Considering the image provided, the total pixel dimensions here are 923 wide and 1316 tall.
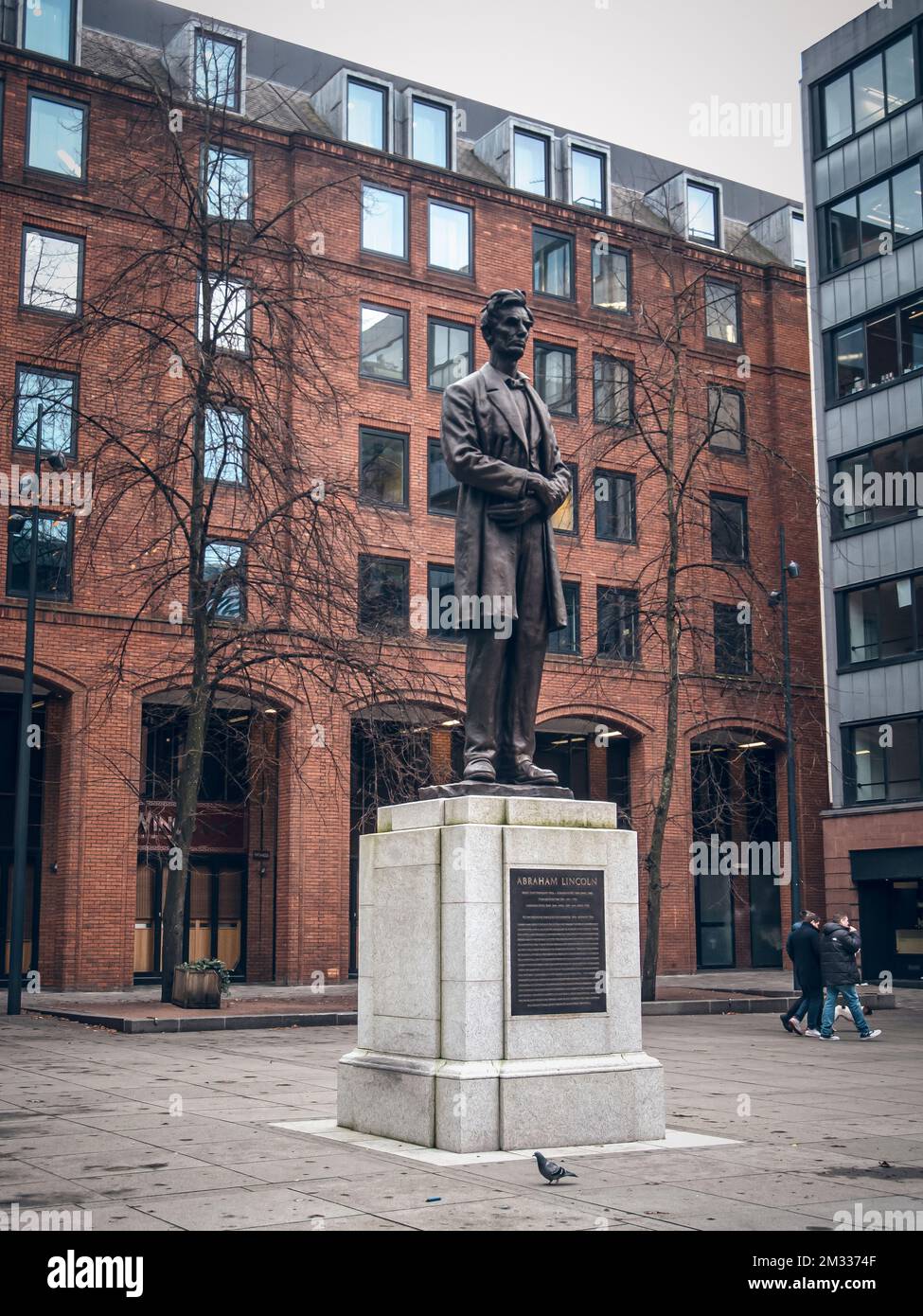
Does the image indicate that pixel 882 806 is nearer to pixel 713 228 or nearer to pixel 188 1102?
pixel 713 228

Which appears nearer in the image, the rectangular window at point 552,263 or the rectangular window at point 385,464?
the rectangular window at point 385,464

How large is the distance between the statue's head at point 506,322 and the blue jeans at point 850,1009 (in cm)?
1291

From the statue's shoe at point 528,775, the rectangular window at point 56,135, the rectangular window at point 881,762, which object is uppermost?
the rectangular window at point 56,135

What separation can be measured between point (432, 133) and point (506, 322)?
33041mm

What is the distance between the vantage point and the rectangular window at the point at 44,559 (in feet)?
102

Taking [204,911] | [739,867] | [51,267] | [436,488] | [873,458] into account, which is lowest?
[204,911]

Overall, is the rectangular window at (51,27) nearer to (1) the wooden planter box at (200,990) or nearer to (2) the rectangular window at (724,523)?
(2) the rectangular window at (724,523)

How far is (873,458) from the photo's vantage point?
128 ft

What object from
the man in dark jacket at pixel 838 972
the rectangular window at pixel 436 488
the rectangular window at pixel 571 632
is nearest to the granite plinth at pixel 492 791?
the man in dark jacket at pixel 838 972

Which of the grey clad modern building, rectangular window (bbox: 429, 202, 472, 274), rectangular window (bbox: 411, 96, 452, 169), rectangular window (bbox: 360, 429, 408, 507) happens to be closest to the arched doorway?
the grey clad modern building

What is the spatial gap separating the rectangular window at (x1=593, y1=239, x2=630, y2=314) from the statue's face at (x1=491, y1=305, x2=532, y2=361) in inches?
1289

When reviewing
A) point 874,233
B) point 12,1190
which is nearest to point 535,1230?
point 12,1190

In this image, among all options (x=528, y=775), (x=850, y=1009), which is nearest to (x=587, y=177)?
(x=850, y=1009)

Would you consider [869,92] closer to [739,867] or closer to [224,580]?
[739,867]
